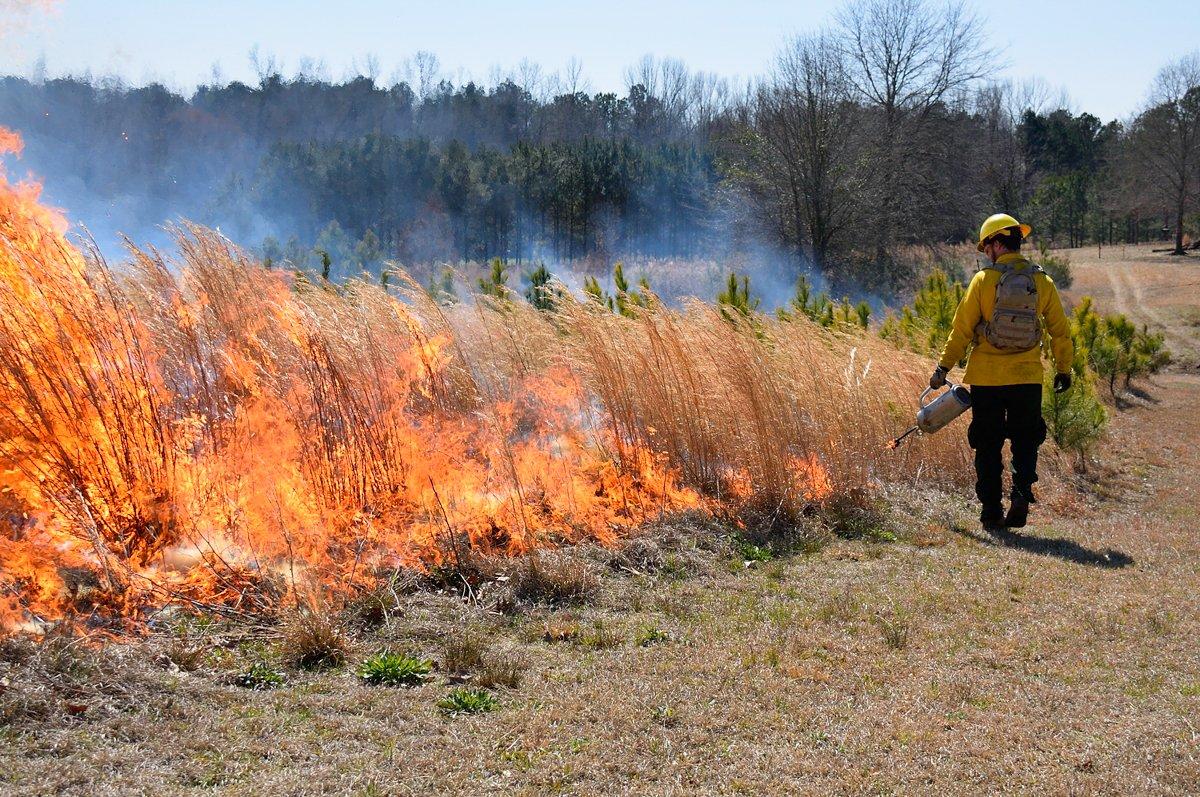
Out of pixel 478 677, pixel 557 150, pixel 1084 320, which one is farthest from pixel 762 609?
pixel 557 150

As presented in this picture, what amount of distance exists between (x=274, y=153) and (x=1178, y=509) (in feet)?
93.6

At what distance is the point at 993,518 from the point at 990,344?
4.25 ft

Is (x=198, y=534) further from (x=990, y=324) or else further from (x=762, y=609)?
(x=990, y=324)

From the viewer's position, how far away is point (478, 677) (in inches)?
154

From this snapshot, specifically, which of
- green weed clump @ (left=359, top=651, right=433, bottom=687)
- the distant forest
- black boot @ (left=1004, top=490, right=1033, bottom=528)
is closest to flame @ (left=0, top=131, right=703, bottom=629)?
green weed clump @ (left=359, top=651, right=433, bottom=687)

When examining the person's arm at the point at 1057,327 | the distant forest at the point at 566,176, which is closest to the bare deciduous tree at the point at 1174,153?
the distant forest at the point at 566,176

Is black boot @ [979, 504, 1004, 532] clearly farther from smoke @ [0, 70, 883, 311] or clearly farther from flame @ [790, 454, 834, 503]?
smoke @ [0, 70, 883, 311]

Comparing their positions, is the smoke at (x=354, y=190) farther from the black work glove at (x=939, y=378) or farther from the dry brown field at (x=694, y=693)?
the dry brown field at (x=694, y=693)

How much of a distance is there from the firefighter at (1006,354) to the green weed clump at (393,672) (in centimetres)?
438

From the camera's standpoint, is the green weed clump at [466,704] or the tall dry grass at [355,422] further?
the tall dry grass at [355,422]

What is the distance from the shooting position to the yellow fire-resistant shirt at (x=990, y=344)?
265 inches

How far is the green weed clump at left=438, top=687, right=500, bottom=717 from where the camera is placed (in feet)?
11.9

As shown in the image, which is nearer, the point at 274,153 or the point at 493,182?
the point at 274,153

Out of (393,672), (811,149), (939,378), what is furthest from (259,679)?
(811,149)
